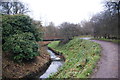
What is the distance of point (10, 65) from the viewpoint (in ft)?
24.0

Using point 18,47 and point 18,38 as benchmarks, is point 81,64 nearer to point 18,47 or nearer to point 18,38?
point 18,47

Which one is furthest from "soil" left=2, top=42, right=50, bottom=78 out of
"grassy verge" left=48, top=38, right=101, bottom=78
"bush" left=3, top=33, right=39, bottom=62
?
"grassy verge" left=48, top=38, right=101, bottom=78

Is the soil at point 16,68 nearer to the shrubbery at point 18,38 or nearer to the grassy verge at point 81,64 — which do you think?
the shrubbery at point 18,38

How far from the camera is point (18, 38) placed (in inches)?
327

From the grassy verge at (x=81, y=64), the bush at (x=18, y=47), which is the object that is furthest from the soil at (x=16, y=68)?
the grassy verge at (x=81, y=64)

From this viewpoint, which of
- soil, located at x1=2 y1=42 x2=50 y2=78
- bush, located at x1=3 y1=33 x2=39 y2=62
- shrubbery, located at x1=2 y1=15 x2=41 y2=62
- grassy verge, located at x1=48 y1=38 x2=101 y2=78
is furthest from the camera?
shrubbery, located at x1=2 y1=15 x2=41 y2=62

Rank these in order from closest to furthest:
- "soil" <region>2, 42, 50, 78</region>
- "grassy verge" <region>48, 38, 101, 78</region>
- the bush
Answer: "grassy verge" <region>48, 38, 101, 78</region> < "soil" <region>2, 42, 50, 78</region> < the bush

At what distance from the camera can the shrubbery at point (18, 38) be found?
309 inches

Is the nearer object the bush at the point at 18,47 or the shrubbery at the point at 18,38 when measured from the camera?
the bush at the point at 18,47

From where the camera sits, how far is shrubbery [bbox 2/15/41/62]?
7.85 metres

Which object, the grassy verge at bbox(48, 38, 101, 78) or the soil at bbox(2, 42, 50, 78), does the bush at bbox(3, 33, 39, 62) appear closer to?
the soil at bbox(2, 42, 50, 78)

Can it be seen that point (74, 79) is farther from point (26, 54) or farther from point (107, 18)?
point (107, 18)

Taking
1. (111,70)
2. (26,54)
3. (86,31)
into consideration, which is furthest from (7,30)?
(86,31)

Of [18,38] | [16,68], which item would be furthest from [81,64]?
[18,38]
